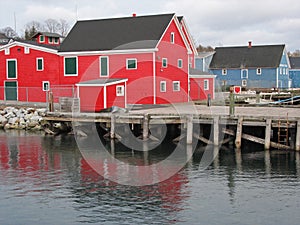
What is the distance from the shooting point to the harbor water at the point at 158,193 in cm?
1614

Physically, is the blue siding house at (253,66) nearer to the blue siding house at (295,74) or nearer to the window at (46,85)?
the blue siding house at (295,74)

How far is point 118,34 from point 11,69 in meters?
10.9

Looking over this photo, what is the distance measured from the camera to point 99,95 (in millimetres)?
37594

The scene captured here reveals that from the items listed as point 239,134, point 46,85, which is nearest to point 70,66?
point 46,85

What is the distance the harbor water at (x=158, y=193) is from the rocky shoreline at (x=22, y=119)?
12.9 meters

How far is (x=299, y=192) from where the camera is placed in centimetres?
1884

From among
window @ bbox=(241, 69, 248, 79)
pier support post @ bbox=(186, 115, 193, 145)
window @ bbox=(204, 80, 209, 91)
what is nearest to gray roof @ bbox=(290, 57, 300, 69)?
window @ bbox=(241, 69, 248, 79)

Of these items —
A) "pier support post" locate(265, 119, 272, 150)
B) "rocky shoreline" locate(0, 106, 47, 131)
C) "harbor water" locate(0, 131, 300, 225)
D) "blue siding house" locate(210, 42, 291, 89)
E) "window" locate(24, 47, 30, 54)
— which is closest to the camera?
"harbor water" locate(0, 131, 300, 225)

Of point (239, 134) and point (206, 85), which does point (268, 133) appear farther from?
point (206, 85)

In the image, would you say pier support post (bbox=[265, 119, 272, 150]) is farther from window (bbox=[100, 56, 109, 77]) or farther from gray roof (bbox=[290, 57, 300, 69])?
gray roof (bbox=[290, 57, 300, 69])

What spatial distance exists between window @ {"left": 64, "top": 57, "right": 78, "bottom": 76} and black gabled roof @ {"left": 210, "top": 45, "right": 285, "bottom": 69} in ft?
130

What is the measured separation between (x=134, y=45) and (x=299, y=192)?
25072mm

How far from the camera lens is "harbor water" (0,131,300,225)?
16.1 metres

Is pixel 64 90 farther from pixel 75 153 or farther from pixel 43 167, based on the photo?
pixel 43 167
